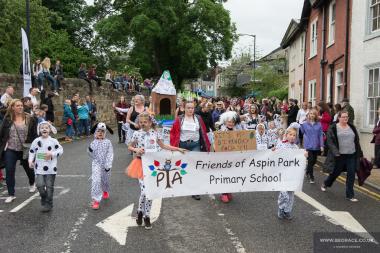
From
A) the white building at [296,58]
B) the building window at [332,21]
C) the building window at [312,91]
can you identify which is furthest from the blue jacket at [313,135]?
the white building at [296,58]

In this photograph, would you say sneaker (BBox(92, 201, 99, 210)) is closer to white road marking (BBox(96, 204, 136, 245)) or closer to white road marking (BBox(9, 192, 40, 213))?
white road marking (BBox(96, 204, 136, 245))

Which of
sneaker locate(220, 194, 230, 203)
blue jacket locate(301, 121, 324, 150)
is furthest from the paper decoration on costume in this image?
sneaker locate(220, 194, 230, 203)

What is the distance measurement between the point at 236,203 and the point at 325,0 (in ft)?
52.4

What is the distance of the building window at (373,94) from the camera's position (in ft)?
48.9

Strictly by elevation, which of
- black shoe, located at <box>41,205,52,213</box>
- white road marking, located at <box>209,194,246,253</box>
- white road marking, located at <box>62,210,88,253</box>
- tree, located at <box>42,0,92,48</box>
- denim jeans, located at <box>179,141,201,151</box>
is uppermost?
tree, located at <box>42,0,92,48</box>

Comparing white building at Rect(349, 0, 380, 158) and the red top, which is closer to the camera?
the red top

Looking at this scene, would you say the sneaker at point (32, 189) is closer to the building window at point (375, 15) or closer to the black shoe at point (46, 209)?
the black shoe at point (46, 209)

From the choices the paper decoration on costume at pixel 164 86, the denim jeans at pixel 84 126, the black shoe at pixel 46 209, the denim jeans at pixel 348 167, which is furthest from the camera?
the paper decoration on costume at pixel 164 86

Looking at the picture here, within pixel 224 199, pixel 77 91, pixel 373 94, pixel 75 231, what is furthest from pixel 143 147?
pixel 77 91

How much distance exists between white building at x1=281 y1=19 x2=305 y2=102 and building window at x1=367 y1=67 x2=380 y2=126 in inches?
491

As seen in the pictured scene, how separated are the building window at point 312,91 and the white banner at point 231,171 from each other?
685 inches

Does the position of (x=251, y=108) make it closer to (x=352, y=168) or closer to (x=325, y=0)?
(x=352, y=168)

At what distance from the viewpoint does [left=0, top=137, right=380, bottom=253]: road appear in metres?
5.79

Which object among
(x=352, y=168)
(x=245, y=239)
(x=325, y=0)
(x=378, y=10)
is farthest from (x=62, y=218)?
(x=325, y=0)
